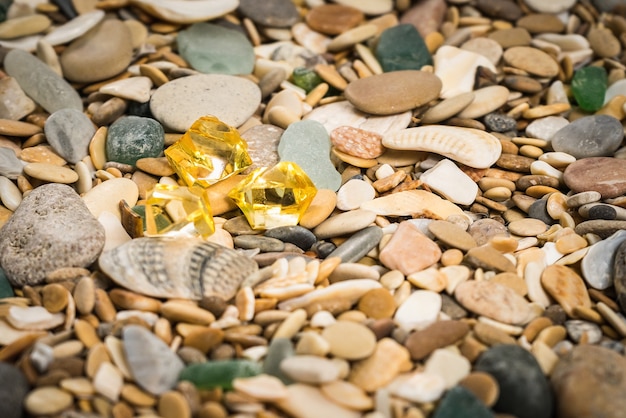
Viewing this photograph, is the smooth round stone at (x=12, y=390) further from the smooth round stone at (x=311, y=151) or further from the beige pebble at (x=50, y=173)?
the smooth round stone at (x=311, y=151)

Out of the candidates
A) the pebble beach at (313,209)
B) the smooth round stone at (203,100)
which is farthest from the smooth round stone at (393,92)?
the smooth round stone at (203,100)


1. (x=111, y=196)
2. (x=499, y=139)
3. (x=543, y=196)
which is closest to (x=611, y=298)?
(x=543, y=196)

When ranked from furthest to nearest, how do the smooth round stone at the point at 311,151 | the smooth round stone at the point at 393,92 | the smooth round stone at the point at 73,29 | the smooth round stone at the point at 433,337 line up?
the smooth round stone at the point at 73,29 < the smooth round stone at the point at 393,92 < the smooth round stone at the point at 311,151 < the smooth round stone at the point at 433,337

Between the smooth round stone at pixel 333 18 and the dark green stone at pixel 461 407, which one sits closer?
the dark green stone at pixel 461 407

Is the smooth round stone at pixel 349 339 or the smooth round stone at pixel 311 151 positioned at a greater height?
the smooth round stone at pixel 311 151

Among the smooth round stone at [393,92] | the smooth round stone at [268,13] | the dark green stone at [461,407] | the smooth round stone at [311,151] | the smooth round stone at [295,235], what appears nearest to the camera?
the dark green stone at [461,407]

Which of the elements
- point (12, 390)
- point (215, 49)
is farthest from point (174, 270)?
point (215, 49)

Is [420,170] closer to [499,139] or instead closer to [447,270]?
[499,139]
